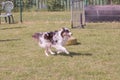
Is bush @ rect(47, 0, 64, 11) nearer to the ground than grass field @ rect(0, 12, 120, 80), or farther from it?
farther from it

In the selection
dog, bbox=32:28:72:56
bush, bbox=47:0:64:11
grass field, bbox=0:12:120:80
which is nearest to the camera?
grass field, bbox=0:12:120:80

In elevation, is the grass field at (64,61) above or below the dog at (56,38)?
below

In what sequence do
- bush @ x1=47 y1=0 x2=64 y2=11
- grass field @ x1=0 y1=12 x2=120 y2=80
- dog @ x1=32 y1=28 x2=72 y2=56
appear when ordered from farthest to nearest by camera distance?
bush @ x1=47 y1=0 x2=64 y2=11 < dog @ x1=32 y1=28 x2=72 y2=56 < grass field @ x1=0 y1=12 x2=120 y2=80

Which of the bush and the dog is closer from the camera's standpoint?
the dog

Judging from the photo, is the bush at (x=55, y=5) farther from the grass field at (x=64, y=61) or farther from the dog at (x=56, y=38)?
the dog at (x=56, y=38)

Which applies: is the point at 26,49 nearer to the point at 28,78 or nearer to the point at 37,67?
the point at 37,67

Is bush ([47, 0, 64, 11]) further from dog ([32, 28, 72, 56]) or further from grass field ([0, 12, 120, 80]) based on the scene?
dog ([32, 28, 72, 56])

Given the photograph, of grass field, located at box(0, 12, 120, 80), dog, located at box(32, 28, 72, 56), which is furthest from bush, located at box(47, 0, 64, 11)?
dog, located at box(32, 28, 72, 56)

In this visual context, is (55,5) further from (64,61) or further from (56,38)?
(64,61)

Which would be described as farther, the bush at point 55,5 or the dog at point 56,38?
the bush at point 55,5

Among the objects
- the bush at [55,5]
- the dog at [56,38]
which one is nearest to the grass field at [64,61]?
the dog at [56,38]

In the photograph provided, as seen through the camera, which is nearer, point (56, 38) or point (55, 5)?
point (56, 38)

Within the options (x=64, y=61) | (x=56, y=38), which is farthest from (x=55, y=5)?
(x=64, y=61)

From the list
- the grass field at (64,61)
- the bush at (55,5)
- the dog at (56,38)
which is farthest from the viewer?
the bush at (55,5)
